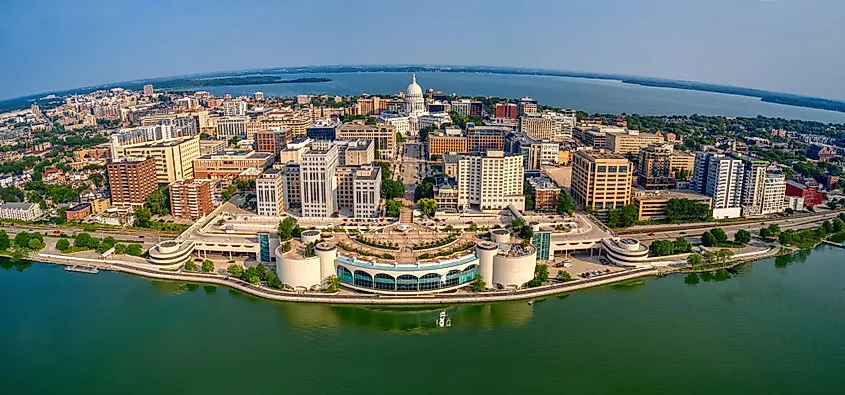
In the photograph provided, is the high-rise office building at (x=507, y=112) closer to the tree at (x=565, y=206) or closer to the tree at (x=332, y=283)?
the tree at (x=565, y=206)

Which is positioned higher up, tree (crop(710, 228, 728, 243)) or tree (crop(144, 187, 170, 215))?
tree (crop(144, 187, 170, 215))

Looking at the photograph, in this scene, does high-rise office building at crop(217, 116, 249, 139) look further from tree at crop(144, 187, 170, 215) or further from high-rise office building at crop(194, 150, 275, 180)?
tree at crop(144, 187, 170, 215)

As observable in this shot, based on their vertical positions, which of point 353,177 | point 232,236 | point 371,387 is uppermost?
point 353,177

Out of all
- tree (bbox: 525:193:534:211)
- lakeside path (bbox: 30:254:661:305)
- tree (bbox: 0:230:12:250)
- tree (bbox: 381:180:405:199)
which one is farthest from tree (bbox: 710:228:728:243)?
tree (bbox: 0:230:12:250)

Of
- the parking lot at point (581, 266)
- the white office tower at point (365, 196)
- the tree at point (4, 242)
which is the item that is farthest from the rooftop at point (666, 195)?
the tree at point (4, 242)

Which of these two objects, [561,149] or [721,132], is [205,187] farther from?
[721,132]

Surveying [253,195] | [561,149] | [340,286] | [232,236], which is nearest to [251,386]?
[340,286]

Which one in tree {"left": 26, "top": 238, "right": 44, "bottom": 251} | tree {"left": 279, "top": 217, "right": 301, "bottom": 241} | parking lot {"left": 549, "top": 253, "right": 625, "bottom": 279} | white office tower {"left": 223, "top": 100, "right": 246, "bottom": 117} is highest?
white office tower {"left": 223, "top": 100, "right": 246, "bottom": 117}

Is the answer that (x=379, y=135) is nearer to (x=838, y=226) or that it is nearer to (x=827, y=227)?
(x=827, y=227)
